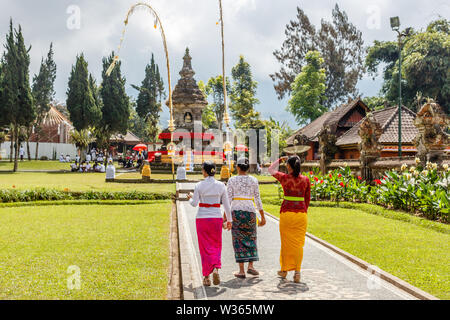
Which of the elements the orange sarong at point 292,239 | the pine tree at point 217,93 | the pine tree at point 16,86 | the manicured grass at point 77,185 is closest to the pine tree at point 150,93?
the pine tree at point 217,93

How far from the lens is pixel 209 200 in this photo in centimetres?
576

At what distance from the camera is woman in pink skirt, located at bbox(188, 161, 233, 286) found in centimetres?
555

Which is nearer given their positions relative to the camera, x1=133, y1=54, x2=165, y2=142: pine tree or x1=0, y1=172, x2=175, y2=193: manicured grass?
x1=0, y1=172, x2=175, y2=193: manicured grass

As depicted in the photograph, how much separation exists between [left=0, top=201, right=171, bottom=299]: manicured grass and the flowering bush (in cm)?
682

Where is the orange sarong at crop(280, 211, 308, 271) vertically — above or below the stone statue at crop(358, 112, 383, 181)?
below

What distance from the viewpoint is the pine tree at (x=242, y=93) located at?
5950 cm

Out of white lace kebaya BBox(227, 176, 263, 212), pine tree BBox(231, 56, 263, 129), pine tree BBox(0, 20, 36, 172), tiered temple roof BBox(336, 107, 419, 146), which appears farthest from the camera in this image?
pine tree BBox(231, 56, 263, 129)

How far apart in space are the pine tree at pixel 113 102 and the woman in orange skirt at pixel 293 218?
141 feet

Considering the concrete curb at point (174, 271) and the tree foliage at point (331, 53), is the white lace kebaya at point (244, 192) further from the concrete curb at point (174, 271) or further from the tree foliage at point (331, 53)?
the tree foliage at point (331, 53)

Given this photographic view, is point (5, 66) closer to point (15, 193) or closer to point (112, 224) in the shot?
point (15, 193)

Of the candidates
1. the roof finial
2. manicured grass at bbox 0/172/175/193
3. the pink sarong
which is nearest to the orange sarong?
the pink sarong

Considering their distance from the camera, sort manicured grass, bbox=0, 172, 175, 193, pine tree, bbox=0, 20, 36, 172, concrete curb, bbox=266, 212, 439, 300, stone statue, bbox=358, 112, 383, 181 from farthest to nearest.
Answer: pine tree, bbox=0, 20, 36, 172
manicured grass, bbox=0, 172, 175, 193
stone statue, bbox=358, 112, 383, 181
concrete curb, bbox=266, 212, 439, 300

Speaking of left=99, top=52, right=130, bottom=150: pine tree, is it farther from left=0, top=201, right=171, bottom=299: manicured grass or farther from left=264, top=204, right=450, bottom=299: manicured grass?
left=264, top=204, right=450, bottom=299: manicured grass

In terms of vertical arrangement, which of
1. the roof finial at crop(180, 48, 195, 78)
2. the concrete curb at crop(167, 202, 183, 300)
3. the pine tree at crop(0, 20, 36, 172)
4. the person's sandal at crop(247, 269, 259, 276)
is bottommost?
the concrete curb at crop(167, 202, 183, 300)
